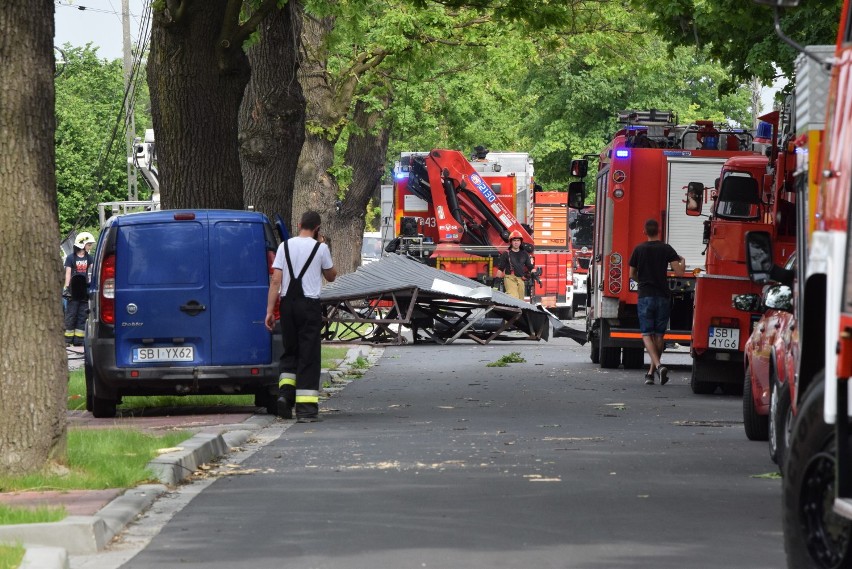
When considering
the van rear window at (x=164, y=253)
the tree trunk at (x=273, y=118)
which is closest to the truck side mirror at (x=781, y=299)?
the van rear window at (x=164, y=253)

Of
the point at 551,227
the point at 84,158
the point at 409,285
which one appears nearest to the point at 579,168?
the point at 409,285

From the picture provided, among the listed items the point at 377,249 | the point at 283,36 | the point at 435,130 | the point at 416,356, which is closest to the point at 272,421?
the point at 283,36

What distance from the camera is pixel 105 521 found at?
869cm

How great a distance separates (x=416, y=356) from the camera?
2788 centimetres

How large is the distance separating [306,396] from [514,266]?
20760mm

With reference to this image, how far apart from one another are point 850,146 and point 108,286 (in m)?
9.99

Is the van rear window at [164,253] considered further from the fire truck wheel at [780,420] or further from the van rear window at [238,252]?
the fire truck wheel at [780,420]

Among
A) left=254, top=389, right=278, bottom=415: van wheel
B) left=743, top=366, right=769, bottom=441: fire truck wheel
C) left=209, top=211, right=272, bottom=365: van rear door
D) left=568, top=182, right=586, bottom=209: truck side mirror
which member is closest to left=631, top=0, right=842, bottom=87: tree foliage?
left=568, top=182, right=586, bottom=209: truck side mirror

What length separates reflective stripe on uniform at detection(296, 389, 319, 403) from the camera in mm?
15484

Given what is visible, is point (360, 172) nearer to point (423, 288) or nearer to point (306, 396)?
point (423, 288)

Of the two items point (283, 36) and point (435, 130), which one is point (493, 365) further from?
point (435, 130)

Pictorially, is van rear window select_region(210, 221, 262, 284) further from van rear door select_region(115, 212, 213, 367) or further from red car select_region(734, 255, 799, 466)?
red car select_region(734, 255, 799, 466)

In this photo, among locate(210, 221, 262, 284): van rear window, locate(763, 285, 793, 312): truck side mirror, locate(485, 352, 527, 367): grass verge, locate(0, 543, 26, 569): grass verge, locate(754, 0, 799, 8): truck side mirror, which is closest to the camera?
locate(754, 0, 799, 8): truck side mirror

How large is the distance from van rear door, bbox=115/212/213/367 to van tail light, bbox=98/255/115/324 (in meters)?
0.04
